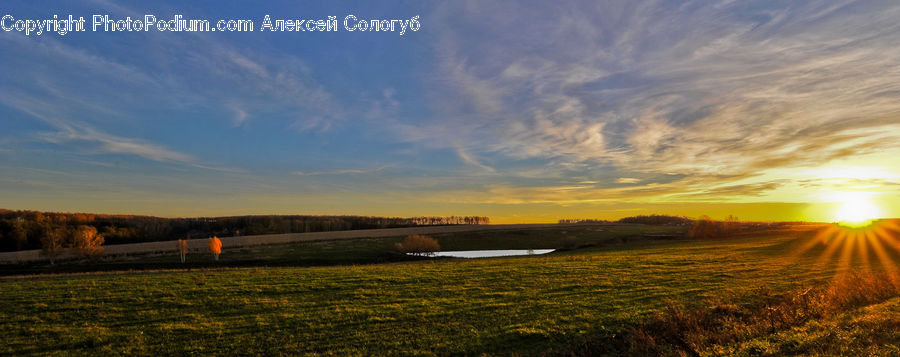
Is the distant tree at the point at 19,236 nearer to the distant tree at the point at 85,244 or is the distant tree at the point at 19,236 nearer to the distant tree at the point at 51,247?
the distant tree at the point at 51,247

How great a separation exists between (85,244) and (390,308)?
90.0 m

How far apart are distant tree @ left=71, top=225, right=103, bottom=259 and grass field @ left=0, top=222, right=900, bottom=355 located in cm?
6163

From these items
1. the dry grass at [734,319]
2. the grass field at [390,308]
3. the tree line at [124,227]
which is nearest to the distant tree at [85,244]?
the tree line at [124,227]

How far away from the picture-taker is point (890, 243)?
48375 mm

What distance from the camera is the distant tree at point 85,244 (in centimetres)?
7656

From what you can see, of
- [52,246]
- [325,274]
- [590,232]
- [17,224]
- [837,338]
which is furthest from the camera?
→ [590,232]

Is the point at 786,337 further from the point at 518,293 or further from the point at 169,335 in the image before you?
the point at 169,335

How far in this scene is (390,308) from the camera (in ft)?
72.4

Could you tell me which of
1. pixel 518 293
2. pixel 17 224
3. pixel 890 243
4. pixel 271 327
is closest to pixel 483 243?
pixel 890 243

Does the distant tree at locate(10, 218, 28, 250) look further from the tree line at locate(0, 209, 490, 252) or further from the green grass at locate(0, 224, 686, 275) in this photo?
the green grass at locate(0, 224, 686, 275)

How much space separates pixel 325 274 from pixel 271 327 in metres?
17.1

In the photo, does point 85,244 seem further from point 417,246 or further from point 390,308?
point 390,308

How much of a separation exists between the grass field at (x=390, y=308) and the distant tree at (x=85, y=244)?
202 ft

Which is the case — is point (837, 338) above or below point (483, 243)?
above
